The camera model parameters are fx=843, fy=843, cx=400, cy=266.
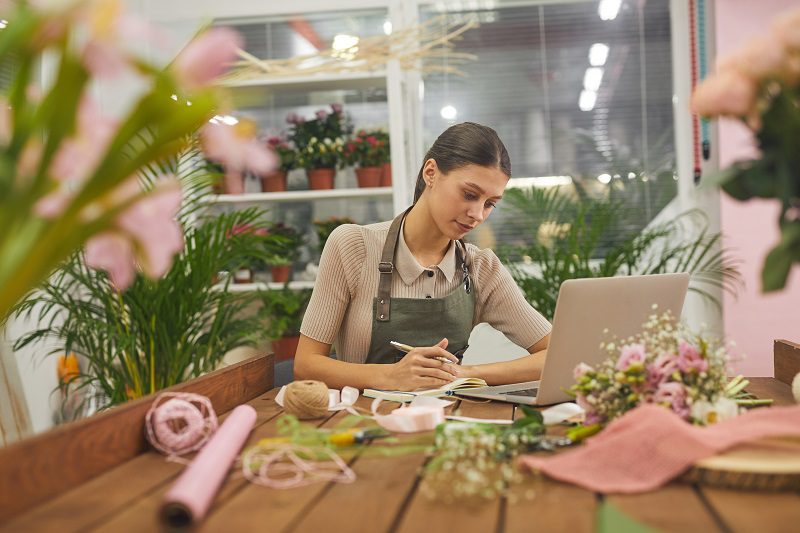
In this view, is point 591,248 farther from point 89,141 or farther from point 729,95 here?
point 89,141

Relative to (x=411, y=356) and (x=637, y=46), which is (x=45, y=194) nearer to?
(x=411, y=356)

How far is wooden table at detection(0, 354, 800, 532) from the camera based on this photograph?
1039mm

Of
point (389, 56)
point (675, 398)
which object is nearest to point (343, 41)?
point (389, 56)

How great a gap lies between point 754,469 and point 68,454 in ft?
3.28

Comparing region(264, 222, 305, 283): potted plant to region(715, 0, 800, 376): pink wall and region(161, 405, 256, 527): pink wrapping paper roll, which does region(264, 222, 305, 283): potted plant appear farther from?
region(161, 405, 256, 527): pink wrapping paper roll

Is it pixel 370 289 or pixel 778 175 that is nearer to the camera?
pixel 778 175

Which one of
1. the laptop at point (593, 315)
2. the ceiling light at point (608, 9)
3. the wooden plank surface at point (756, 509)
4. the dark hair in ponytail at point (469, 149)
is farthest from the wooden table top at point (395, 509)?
the ceiling light at point (608, 9)

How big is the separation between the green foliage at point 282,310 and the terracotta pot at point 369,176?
0.67 meters

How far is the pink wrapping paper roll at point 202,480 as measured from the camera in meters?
1.04

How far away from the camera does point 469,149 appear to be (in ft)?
8.38

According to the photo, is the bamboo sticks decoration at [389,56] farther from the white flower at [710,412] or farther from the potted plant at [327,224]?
the white flower at [710,412]

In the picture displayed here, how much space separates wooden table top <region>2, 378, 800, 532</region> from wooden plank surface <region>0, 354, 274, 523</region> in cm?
2

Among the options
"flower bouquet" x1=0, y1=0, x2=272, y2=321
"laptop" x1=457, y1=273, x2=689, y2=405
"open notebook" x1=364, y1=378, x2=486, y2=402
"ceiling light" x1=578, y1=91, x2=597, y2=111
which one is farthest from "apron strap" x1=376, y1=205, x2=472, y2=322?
"ceiling light" x1=578, y1=91, x2=597, y2=111

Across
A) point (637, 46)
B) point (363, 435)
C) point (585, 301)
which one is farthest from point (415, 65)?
point (363, 435)
